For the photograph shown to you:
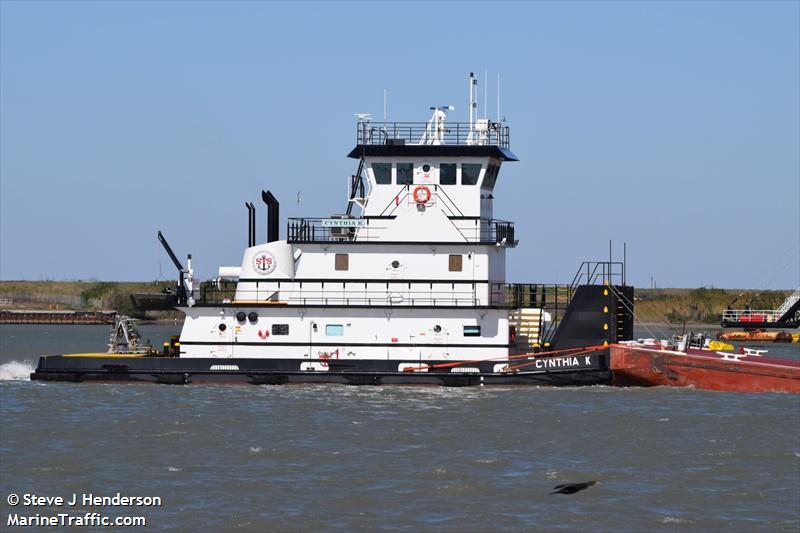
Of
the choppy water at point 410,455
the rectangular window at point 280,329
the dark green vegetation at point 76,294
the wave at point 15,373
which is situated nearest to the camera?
the choppy water at point 410,455

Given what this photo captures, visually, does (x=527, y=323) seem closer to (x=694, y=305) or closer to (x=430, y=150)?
(x=430, y=150)

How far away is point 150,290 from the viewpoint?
106 meters

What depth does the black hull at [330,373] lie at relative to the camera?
33812mm

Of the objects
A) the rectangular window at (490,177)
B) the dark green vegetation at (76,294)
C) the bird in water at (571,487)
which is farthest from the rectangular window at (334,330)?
the dark green vegetation at (76,294)

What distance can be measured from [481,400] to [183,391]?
25.1 feet

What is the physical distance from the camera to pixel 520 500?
818 inches

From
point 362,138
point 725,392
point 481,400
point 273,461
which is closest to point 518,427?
point 481,400

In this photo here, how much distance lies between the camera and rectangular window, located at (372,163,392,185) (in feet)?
116

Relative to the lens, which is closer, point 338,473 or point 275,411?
point 338,473

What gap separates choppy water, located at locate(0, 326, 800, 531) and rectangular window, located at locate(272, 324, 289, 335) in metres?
1.45

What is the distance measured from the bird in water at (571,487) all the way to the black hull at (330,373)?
1184 cm

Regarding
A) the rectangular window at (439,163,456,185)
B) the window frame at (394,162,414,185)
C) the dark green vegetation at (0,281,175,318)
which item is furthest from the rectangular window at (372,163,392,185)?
the dark green vegetation at (0,281,175,318)

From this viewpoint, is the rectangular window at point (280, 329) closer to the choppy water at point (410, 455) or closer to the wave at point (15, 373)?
the choppy water at point (410, 455)

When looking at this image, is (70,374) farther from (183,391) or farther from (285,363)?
(285,363)
